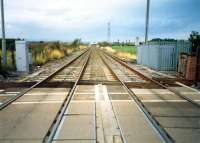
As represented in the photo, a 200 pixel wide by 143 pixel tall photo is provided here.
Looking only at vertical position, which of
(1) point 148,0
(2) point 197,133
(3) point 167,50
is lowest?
(2) point 197,133

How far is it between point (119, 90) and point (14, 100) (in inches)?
167

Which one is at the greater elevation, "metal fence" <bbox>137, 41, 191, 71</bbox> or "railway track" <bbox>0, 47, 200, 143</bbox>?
"metal fence" <bbox>137, 41, 191, 71</bbox>

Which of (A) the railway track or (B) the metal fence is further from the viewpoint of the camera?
(B) the metal fence

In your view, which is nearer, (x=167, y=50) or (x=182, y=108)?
(x=182, y=108)

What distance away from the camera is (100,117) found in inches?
286

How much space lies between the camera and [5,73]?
55.5ft

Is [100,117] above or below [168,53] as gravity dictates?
below

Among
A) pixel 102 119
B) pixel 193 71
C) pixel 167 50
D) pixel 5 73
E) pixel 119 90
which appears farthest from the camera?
pixel 167 50

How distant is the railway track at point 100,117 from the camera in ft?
19.3

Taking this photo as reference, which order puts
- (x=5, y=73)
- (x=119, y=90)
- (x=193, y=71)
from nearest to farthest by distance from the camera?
(x=119, y=90) → (x=193, y=71) → (x=5, y=73)

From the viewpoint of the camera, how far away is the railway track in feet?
19.3

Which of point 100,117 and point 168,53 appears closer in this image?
point 100,117

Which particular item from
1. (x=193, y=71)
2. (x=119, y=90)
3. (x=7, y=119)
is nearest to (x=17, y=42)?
(x=119, y=90)

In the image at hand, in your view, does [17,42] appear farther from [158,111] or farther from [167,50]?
[158,111]
